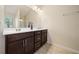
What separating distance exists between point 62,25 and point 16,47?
0.89m

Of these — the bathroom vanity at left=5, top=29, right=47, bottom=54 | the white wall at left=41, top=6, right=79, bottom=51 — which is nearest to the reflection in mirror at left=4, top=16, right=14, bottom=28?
the bathroom vanity at left=5, top=29, right=47, bottom=54

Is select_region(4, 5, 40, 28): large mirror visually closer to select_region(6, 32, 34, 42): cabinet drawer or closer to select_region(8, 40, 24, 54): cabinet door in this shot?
select_region(6, 32, 34, 42): cabinet drawer

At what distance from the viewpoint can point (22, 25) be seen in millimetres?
2023

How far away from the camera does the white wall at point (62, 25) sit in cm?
203

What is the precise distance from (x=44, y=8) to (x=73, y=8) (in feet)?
1.59

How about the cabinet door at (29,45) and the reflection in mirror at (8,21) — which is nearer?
the reflection in mirror at (8,21)

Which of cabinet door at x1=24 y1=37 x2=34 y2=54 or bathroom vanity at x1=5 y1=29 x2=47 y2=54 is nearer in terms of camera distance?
bathroom vanity at x1=5 y1=29 x2=47 y2=54

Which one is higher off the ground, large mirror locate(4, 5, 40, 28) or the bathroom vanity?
large mirror locate(4, 5, 40, 28)

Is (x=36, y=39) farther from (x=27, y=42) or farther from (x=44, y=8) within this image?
(x=44, y=8)

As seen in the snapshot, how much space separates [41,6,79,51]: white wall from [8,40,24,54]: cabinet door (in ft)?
1.68

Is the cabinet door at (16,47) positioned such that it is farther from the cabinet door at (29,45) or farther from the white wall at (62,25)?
the white wall at (62,25)

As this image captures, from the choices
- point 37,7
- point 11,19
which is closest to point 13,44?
point 11,19

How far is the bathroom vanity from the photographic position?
74.5 inches

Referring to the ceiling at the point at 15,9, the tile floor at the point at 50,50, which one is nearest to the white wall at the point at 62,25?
the tile floor at the point at 50,50
